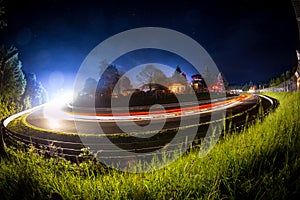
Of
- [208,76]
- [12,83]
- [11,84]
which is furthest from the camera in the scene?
[208,76]

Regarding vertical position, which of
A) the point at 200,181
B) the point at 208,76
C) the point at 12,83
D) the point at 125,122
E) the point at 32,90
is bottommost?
the point at 125,122

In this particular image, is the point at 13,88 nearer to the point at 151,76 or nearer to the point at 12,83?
the point at 12,83

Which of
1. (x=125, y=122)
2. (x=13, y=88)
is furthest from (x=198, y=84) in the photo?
(x=125, y=122)

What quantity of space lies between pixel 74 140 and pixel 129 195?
882cm

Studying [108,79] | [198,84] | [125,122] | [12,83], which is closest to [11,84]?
[12,83]

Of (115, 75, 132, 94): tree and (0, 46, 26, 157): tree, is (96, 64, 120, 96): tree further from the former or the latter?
(0, 46, 26, 157): tree

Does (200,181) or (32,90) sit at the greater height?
(32,90)

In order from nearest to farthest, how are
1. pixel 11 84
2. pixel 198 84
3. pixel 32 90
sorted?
pixel 11 84 < pixel 32 90 < pixel 198 84

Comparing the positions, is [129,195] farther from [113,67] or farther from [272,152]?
[113,67]

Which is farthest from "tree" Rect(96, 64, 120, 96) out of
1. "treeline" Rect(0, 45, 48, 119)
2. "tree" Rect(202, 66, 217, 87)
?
"tree" Rect(202, 66, 217, 87)

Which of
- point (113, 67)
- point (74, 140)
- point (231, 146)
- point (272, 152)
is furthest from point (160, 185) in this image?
point (113, 67)

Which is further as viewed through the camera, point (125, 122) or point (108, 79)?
point (108, 79)

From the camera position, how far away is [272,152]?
404 cm

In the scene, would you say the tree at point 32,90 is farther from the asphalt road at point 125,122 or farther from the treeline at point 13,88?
the asphalt road at point 125,122
